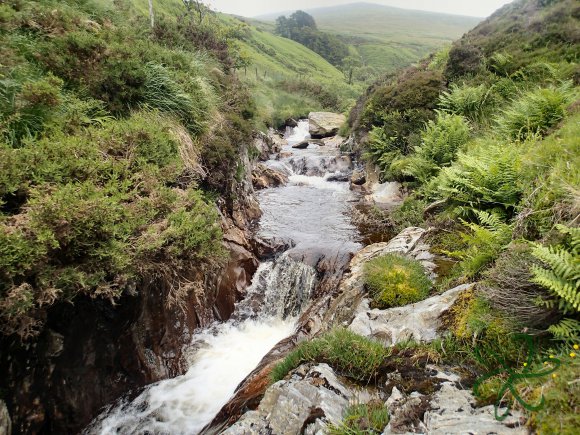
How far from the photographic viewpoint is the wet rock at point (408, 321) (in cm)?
431

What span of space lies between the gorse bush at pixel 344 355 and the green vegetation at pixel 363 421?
580 millimetres

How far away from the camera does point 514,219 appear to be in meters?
4.83

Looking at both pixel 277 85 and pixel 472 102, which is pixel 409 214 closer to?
pixel 472 102

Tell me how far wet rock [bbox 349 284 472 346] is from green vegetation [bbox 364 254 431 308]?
8.7 inches

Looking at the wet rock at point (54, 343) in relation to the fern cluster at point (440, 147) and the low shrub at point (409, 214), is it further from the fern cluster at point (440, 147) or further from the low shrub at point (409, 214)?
the fern cluster at point (440, 147)

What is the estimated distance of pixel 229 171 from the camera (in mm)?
9641

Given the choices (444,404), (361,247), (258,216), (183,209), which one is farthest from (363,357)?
(258,216)

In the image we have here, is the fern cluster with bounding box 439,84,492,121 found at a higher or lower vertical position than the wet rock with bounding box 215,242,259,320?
higher

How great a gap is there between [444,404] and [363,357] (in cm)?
101

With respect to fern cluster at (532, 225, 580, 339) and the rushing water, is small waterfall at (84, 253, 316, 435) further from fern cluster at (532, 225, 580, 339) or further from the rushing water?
fern cluster at (532, 225, 580, 339)

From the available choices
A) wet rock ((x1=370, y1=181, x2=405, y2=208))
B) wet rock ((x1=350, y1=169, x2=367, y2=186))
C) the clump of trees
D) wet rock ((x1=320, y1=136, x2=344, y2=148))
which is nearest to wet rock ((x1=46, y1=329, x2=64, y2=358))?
wet rock ((x1=370, y1=181, x2=405, y2=208))

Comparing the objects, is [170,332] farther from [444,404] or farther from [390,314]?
[444,404]

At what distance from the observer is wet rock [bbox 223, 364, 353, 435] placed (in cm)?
325

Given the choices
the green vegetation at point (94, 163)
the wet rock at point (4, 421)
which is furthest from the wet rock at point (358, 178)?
the wet rock at point (4, 421)
